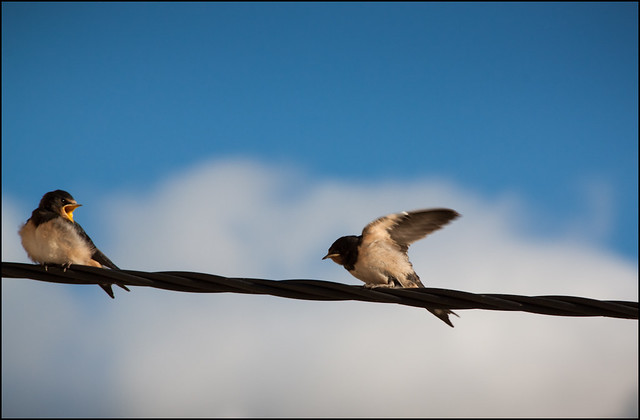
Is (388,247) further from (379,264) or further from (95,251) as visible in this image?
(95,251)

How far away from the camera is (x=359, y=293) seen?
3705 millimetres

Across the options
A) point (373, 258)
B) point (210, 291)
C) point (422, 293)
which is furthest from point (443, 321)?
point (210, 291)

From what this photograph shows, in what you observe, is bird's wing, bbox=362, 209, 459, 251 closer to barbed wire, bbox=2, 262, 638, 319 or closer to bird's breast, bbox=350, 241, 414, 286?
bird's breast, bbox=350, 241, 414, 286

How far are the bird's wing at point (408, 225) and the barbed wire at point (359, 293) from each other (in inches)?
93.9

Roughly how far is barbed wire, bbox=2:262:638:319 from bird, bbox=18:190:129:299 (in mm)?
1882

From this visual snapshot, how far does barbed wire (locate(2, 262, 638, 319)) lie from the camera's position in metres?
3.55

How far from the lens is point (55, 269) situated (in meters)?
3.82

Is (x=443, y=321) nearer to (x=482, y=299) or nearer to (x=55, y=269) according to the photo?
(x=482, y=299)

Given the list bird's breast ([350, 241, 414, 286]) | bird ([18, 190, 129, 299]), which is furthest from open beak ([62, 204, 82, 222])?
bird's breast ([350, 241, 414, 286])

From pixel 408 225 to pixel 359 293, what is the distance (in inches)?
101

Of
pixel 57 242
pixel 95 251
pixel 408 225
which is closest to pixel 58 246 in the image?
pixel 57 242

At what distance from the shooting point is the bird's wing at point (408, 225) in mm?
6039

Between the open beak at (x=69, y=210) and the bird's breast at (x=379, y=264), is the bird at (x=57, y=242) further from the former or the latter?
the bird's breast at (x=379, y=264)

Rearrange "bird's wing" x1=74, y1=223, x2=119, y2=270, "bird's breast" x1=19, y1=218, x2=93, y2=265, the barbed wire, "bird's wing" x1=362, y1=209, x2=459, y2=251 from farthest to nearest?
"bird's wing" x1=362, y1=209, x2=459, y2=251
"bird's wing" x1=74, y1=223, x2=119, y2=270
"bird's breast" x1=19, y1=218, x2=93, y2=265
the barbed wire
